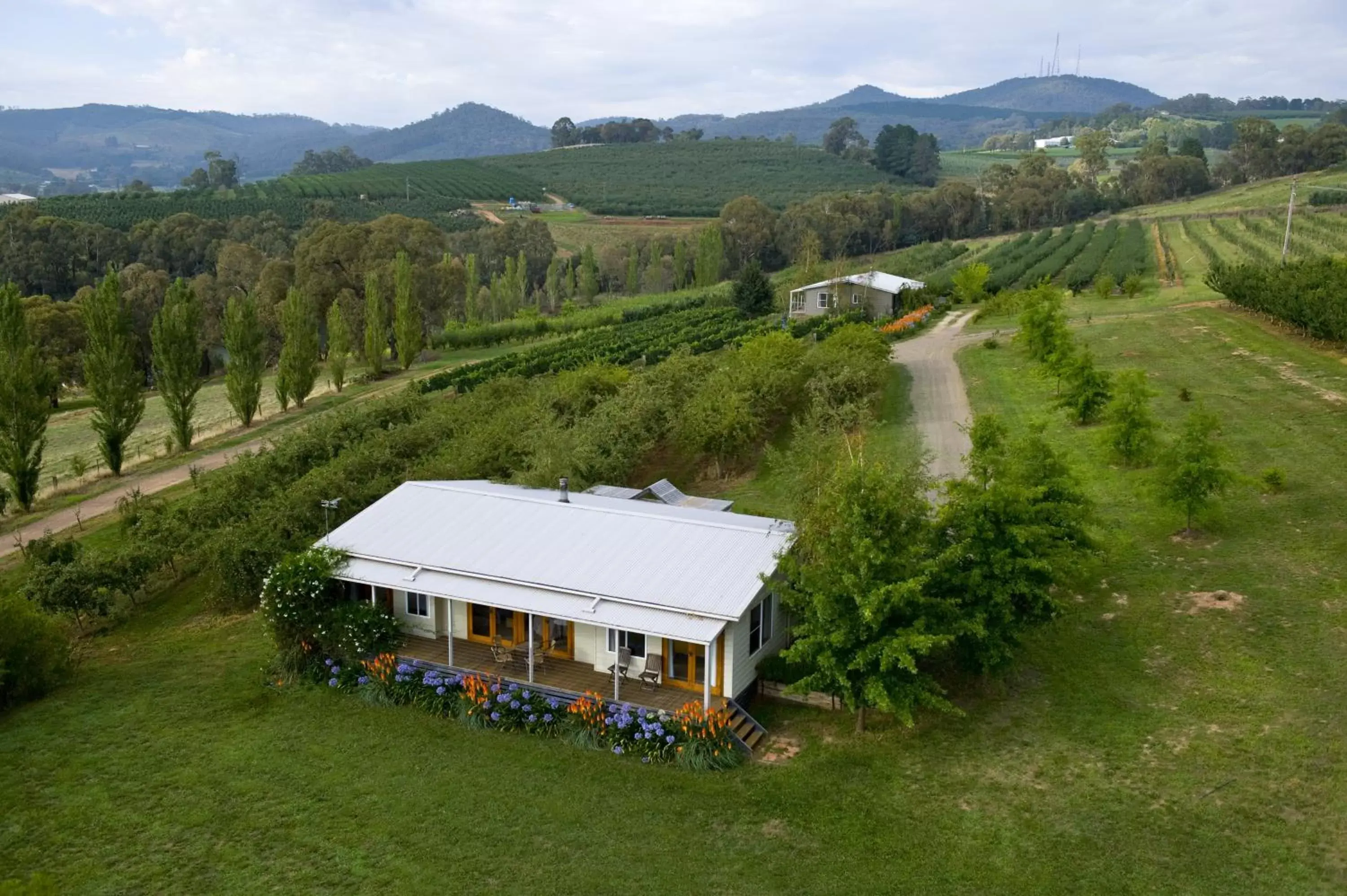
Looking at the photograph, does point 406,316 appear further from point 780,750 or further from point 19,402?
point 780,750

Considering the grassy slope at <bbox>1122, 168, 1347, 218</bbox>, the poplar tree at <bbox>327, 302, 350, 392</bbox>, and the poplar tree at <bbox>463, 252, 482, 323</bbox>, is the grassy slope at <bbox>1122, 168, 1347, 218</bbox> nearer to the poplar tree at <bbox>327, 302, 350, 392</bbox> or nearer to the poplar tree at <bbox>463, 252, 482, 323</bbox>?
the poplar tree at <bbox>463, 252, 482, 323</bbox>

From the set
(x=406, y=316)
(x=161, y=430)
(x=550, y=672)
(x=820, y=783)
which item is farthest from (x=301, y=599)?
(x=406, y=316)

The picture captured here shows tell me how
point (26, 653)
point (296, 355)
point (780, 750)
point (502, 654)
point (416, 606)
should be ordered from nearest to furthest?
point (780, 750)
point (502, 654)
point (26, 653)
point (416, 606)
point (296, 355)

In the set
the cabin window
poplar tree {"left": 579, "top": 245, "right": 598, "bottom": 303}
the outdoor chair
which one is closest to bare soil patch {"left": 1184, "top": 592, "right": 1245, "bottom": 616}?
the outdoor chair

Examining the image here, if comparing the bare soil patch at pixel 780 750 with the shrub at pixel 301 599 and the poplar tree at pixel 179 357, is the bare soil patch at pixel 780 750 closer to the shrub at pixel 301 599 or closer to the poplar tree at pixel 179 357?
the shrub at pixel 301 599

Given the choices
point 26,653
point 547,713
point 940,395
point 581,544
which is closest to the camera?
point 547,713

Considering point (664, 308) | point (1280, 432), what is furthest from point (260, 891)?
point (664, 308)
